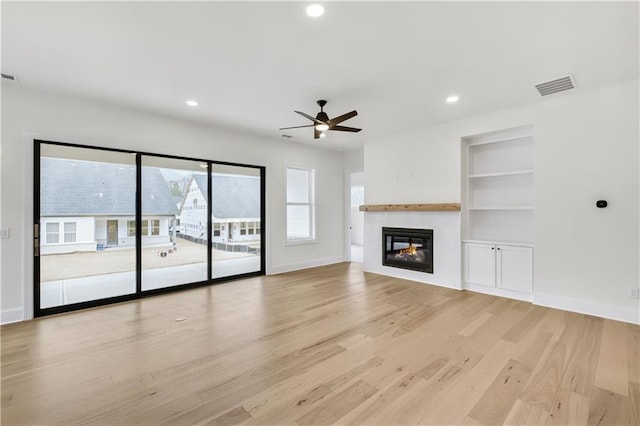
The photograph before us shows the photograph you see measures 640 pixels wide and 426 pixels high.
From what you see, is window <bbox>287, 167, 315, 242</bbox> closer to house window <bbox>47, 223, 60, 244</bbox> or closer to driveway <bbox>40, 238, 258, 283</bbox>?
driveway <bbox>40, 238, 258, 283</bbox>

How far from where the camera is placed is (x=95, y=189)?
168 inches

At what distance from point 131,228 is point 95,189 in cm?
72

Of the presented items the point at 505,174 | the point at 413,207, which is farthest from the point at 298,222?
the point at 505,174

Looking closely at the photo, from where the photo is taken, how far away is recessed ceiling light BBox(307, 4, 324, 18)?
224cm

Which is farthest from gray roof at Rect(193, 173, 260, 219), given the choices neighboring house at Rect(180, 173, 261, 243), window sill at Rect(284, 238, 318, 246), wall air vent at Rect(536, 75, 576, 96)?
wall air vent at Rect(536, 75, 576, 96)

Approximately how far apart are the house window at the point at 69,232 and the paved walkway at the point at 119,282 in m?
0.54

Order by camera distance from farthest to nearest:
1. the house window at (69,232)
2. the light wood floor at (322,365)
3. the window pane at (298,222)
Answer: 1. the window pane at (298,222)
2. the house window at (69,232)
3. the light wood floor at (322,365)

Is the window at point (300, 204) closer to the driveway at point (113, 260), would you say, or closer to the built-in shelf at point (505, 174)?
the driveway at point (113, 260)

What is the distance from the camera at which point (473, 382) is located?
231cm

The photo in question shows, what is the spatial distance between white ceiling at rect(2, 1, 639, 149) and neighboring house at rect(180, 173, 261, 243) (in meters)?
1.56

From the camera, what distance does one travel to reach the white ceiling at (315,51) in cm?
232

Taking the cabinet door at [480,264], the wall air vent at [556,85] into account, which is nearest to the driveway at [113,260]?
the cabinet door at [480,264]

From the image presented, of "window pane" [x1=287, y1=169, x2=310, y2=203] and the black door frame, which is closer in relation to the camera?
the black door frame

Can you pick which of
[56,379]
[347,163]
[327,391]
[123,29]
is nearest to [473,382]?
[327,391]
